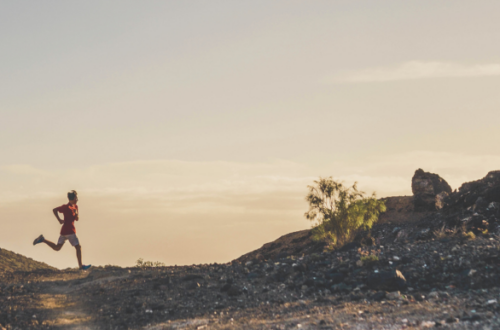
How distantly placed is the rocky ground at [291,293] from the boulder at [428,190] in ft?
48.4

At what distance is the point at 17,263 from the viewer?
79.8 ft

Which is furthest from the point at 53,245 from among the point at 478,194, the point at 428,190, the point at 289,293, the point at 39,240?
the point at 428,190

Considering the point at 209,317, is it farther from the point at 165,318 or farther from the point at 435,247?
the point at 435,247

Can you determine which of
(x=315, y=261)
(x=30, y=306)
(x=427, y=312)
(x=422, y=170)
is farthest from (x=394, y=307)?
(x=422, y=170)

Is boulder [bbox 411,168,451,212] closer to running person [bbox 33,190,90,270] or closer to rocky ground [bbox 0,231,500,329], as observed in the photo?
rocky ground [bbox 0,231,500,329]

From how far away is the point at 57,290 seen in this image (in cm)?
1587

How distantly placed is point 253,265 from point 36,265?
45.2 feet

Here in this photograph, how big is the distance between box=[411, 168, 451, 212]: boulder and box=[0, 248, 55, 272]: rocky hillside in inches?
993

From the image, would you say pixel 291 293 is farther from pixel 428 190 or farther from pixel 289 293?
pixel 428 190

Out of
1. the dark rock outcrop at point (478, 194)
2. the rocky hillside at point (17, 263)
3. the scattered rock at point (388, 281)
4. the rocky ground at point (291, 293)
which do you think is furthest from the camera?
the dark rock outcrop at point (478, 194)

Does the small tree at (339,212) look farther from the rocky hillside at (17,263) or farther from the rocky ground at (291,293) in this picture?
the rocky hillside at (17,263)

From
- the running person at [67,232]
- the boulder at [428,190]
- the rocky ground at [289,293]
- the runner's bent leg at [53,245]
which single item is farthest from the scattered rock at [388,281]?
the boulder at [428,190]

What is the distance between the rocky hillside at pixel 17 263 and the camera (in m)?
23.1

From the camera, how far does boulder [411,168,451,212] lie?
1347 inches
